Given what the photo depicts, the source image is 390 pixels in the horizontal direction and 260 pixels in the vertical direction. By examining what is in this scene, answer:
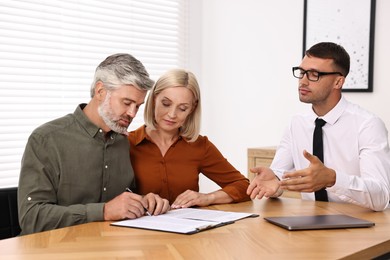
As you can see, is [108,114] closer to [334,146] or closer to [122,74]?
[122,74]

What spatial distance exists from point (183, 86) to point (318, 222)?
98 cm

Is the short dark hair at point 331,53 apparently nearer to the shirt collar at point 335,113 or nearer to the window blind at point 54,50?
the shirt collar at point 335,113

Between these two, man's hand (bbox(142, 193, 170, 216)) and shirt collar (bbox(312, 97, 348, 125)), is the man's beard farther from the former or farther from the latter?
shirt collar (bbox(312, 97, 348, 125))

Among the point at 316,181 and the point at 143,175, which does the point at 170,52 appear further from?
the point at 316,181

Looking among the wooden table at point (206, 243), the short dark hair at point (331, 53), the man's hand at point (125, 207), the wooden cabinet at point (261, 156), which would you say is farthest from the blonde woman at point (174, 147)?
the wooden cabinet at point (261, 156)

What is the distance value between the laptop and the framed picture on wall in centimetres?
235

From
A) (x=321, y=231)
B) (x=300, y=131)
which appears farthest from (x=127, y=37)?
(x=321, y=231)

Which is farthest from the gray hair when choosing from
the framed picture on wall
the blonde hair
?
the framed picture on wall

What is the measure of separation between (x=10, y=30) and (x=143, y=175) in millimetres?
1998

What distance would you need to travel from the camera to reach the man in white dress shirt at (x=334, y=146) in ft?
8.22

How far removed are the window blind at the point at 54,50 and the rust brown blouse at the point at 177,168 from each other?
1.69 m

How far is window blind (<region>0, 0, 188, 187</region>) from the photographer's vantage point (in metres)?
4.20

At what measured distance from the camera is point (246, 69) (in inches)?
206

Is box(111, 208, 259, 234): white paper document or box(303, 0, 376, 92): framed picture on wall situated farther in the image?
box(303, 0, 376, 92): framed picture on wall
